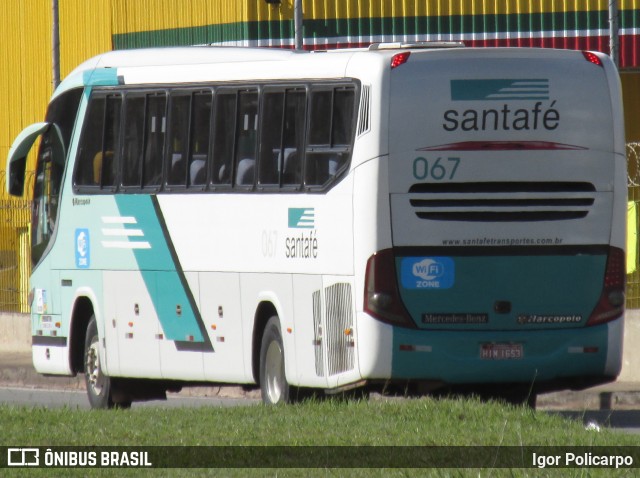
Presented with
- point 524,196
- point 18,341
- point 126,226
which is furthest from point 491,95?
point 18,341

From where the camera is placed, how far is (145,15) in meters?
32.5

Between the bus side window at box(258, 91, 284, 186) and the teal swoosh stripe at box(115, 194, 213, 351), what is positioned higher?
the bus side window at box(258, 91, 284, 186)

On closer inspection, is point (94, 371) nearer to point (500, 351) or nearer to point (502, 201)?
point (500, 351)

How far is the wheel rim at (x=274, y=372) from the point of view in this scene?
15.1 m

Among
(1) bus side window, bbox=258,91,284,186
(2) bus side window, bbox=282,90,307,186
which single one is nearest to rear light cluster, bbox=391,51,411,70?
(2) bus side window, bbox=282,90,307,186

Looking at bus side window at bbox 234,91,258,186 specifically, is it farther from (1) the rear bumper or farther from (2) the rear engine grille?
(1) the rear bumper

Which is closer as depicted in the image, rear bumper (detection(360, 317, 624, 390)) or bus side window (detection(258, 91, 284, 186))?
rear bumper (detection(360, 317, 624, 390))

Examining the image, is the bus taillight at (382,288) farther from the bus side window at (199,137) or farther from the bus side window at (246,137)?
the bus side window at (199,137)

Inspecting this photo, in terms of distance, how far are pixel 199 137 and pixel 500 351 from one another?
153 inches

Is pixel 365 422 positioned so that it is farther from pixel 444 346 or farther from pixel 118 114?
pixel 118 114

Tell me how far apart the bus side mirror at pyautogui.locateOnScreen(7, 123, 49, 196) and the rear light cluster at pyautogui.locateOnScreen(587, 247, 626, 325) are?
715 centimetres

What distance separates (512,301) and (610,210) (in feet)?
3.77

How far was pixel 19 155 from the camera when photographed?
1884cm

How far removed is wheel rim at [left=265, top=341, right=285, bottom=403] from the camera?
49.5 feet
